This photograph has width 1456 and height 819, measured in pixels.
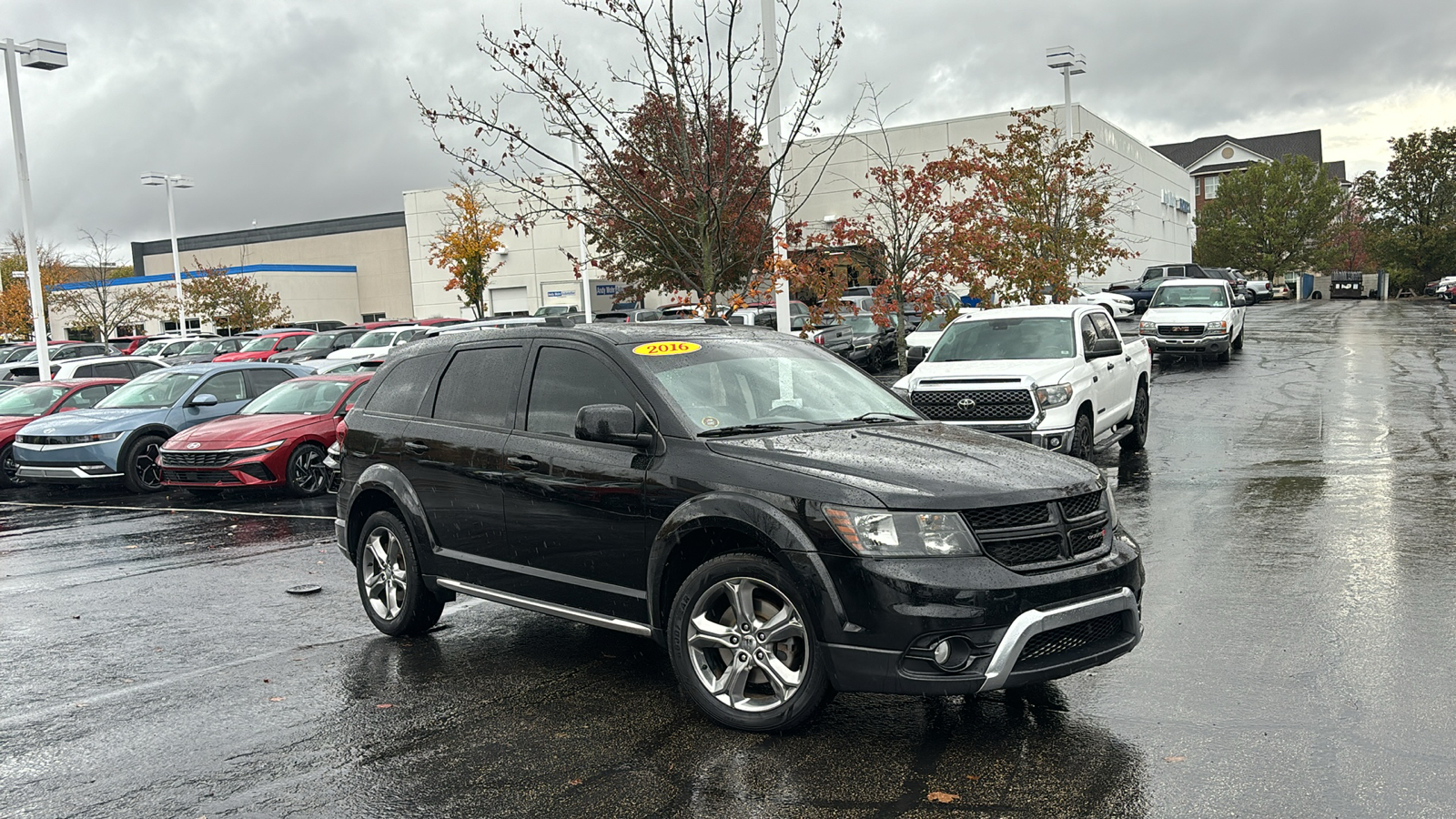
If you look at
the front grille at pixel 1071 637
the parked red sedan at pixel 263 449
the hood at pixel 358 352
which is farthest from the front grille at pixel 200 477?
the hood at pixel 358 352

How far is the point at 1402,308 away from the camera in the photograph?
48375 mm

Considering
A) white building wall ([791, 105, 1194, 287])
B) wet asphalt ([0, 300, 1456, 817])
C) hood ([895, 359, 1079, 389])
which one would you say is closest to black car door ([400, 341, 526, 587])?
wet asphalt ([0, 300, 1456, 817])

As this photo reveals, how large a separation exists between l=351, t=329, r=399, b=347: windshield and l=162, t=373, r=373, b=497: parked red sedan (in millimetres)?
16873

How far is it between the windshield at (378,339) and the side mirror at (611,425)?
27.1m

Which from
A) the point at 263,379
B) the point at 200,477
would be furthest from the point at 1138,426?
the point at 263,379

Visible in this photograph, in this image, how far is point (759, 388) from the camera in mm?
5875

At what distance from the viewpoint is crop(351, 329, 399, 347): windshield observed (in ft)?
103

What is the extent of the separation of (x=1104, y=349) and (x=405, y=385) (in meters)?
7.75

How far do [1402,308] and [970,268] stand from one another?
34468mm

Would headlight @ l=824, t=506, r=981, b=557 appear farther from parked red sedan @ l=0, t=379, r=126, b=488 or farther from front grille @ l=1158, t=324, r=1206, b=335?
front grille @ l=1158, t=324, r=1206, b=335

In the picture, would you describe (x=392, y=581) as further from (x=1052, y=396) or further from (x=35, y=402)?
(x=35, y=402)

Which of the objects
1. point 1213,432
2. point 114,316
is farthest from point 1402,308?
point 114,316

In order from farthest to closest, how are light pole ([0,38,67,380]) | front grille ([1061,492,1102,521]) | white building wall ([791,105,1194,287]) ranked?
white building wall ([791,105,1194,287]), light pole ([0,38,67,380]), front grille ([1061,492,1102,521])

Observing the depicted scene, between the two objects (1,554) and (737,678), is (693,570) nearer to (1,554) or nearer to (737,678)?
(737,678)
